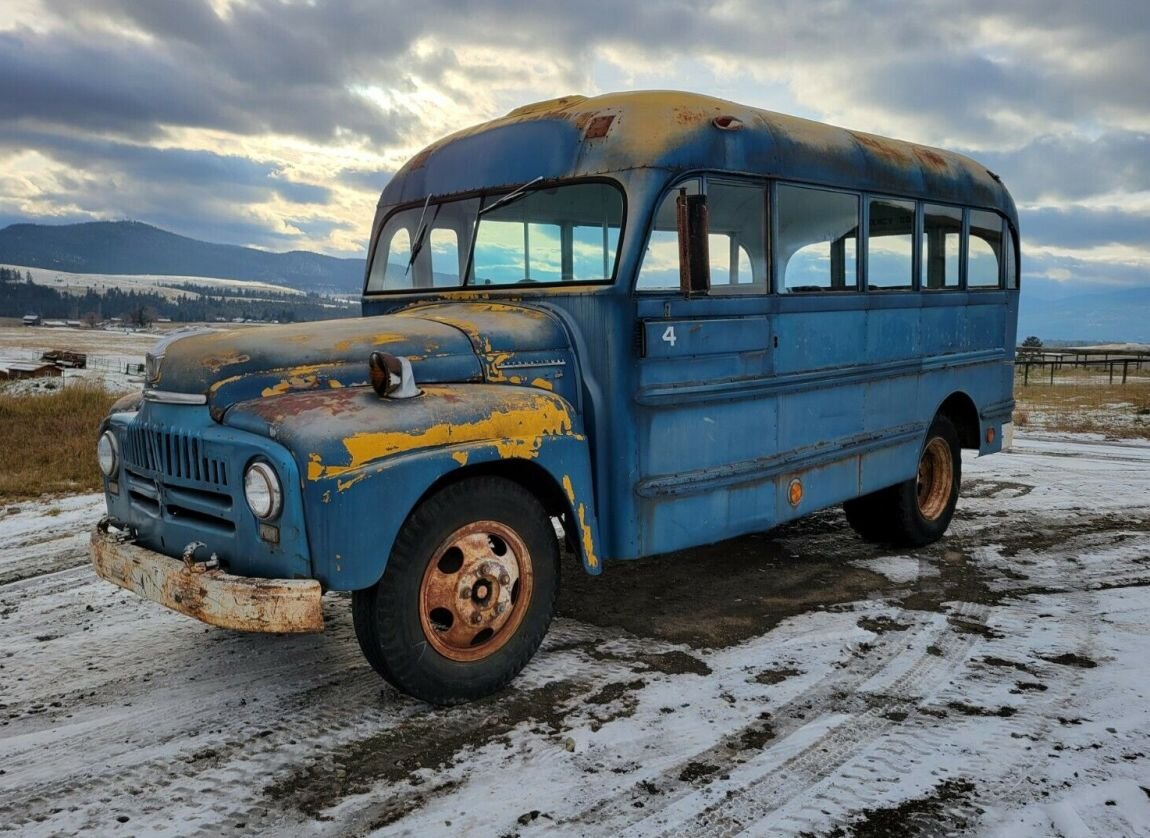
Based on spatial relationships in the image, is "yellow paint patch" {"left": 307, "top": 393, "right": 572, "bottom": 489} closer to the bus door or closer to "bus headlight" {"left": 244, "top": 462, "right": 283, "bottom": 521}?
"bus headlight" {"left": 244, "top": 462, "right": 283, "bottom": 521}

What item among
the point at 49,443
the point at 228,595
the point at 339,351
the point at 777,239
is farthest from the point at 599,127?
the point at 49,443

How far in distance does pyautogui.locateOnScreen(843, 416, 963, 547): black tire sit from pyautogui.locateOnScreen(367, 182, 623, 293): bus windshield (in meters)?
2.96

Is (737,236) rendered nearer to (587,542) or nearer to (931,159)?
(587,542)

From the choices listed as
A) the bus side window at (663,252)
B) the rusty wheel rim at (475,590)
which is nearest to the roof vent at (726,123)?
the bus side window at (663,252)

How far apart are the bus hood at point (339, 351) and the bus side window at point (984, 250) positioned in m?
3.92

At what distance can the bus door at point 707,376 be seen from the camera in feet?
13.5

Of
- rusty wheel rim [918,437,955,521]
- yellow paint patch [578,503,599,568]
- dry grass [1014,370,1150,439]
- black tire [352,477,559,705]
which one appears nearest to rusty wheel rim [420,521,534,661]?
black tire [352,477,559,705]

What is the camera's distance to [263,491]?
3.02 m

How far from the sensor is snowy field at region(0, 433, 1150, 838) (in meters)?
2.80

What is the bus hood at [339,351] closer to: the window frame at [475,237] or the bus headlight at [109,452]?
the window frame at [475,237]

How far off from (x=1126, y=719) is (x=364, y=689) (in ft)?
10.1

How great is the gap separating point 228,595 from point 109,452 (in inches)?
52.4

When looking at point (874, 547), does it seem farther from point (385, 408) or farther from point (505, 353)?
point (385, 408)

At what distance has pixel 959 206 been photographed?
629cm
